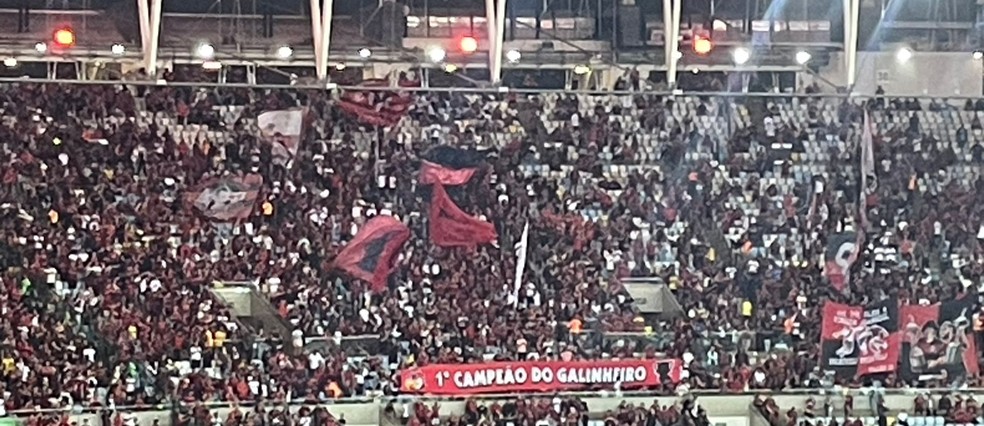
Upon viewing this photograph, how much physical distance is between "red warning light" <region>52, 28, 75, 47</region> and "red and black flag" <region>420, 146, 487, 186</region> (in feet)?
21.6

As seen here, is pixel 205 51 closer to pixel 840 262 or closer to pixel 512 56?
pixel 512 56

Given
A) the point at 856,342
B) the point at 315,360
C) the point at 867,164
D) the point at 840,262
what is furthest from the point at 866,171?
the point at 315,360

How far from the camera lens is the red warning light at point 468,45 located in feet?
112

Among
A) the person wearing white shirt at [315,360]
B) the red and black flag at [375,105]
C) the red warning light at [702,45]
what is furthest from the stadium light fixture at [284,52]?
the red warning light at [702,45]

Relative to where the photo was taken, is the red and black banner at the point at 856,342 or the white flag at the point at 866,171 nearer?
the red and black banner at the point at 856,342

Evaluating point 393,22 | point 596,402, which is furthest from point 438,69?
point 596,402

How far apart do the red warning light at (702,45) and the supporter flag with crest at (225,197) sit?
845cm

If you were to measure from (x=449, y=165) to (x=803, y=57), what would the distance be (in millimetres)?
7014

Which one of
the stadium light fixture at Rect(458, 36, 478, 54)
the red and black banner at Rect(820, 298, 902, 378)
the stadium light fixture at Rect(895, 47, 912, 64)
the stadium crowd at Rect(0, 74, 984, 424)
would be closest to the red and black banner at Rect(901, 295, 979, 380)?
the red and black banner at Rect(820, 298, 902, 378)

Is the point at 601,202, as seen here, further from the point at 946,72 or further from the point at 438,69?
the point at 946,72

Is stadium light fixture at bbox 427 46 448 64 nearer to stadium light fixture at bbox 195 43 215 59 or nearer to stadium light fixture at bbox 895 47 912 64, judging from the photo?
stadium light fixture at bbox 195 43 215 59

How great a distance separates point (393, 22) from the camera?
35156mm

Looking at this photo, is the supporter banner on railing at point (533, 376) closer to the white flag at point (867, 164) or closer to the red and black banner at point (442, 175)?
the red and black banner at point (442, 175)

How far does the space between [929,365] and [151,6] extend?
1386 cm
